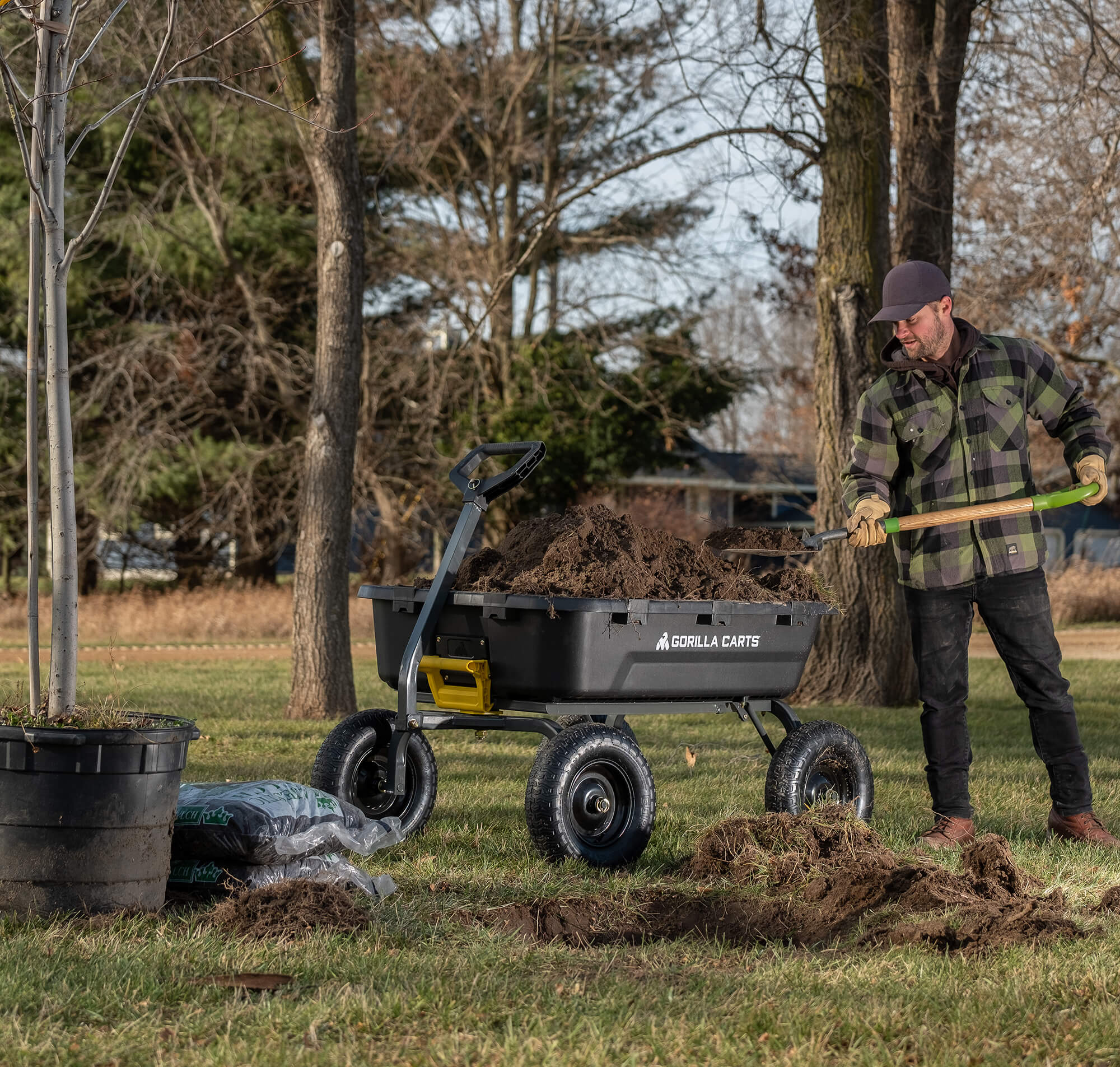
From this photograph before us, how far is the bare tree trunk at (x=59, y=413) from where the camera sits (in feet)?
12.9

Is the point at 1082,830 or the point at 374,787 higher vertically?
the point at 374,787

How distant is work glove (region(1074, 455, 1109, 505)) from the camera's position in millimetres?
4875

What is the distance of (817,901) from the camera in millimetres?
→ 4102

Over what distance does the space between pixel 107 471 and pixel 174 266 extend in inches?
112

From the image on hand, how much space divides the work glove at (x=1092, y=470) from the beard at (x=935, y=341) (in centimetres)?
64

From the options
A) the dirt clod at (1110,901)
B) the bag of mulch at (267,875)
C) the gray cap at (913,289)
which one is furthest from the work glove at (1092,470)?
the bag of mulch at (267,875)

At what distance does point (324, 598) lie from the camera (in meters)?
9.01

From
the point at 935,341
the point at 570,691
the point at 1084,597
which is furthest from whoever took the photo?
the point at 1084,597

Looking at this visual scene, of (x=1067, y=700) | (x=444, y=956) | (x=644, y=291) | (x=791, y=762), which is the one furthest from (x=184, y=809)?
(x=644, y=291)

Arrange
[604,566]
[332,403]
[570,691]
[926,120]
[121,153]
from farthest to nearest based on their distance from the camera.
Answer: [926,120] → [332,403] → [604,566] → [570,691] → [121,153]

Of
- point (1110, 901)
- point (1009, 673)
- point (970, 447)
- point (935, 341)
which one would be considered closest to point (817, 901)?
point (1110, 901)

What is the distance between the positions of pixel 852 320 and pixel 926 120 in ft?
6.67

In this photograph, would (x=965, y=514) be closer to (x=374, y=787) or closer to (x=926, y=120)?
(x=374, y=787)

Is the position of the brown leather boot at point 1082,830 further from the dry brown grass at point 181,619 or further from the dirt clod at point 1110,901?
the dry brown grass at point 181,619
